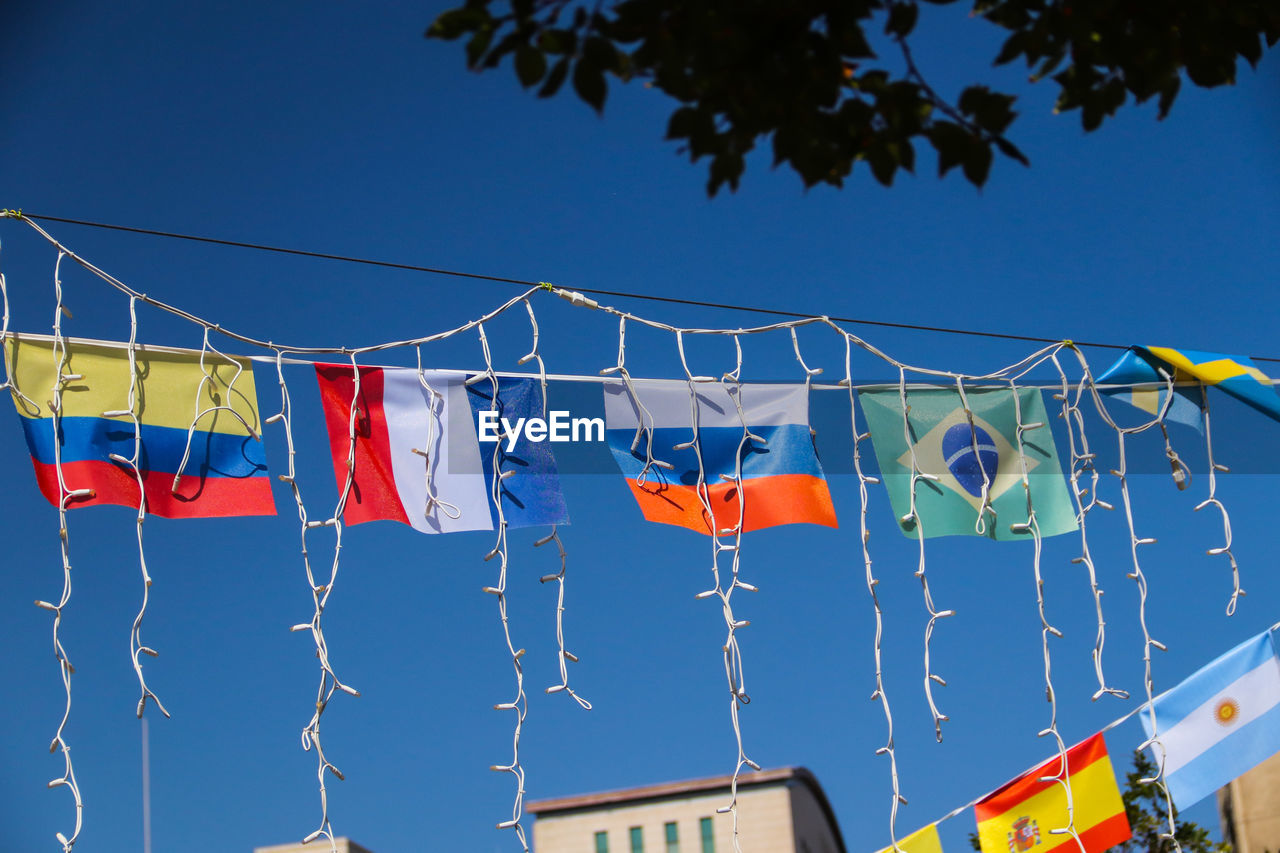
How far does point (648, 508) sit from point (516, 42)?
1974 millimetres

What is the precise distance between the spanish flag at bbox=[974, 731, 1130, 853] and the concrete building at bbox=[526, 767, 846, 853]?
2571 centimetres

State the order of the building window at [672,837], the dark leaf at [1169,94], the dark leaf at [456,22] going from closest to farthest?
the dark leaf at [456,22] → the dark leaf at [1169,94] → the building window at [672,837]

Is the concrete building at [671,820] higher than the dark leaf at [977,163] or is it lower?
lower

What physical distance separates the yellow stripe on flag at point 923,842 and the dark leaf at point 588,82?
277cm

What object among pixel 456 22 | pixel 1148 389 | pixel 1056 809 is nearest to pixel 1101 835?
pixel 1056 809

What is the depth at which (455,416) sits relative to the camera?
3936mm

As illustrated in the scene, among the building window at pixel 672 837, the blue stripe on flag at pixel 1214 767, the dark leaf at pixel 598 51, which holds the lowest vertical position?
the building window at pixel 672 837

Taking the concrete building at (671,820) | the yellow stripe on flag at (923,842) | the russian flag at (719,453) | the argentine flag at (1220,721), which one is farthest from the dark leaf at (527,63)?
the concrete building at (671,820)

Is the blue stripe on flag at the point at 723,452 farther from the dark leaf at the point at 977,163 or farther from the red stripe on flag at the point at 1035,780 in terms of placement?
the dark leaf at the point at 977,163

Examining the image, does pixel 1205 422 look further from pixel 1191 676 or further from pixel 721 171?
pixel 721 171

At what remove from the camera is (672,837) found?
1179 inches

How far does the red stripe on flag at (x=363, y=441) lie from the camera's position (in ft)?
12.2

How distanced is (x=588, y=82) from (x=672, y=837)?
29.4 metres

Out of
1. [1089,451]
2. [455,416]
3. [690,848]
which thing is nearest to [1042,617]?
[1089,451]
